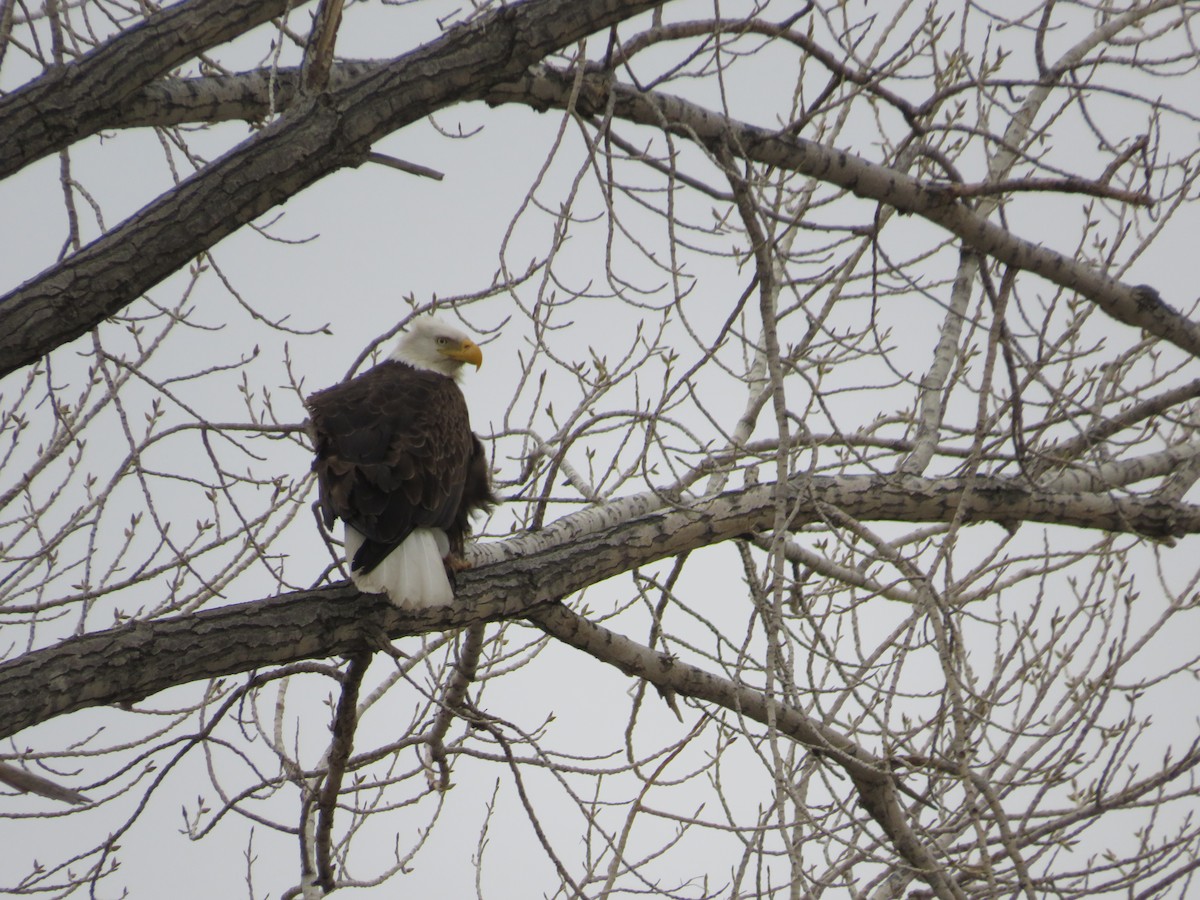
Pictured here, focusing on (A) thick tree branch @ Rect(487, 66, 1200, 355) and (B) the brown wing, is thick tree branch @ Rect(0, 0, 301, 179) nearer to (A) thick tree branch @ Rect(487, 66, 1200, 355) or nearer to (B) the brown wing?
(A) thick tree branch @ Rect(487, 66, 1200, 355)

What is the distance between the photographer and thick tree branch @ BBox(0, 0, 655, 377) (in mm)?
2871

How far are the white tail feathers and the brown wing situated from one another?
0.12 feet

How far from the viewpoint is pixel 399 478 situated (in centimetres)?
387

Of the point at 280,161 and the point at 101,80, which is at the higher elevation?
the point at 101,80

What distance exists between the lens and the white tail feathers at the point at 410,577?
344cm

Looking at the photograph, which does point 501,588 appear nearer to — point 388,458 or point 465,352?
point 388,458

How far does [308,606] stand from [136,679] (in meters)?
0.49

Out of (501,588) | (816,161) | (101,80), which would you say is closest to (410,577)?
(501,588)

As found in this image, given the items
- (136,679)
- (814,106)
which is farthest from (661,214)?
(136,679)

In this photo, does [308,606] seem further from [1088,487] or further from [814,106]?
[1088,487]

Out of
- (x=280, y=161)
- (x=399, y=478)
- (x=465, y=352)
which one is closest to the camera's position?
(x=280, y=161)

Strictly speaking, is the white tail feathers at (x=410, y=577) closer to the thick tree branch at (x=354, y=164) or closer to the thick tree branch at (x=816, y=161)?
the thick tree branch at (x=354, y=164)

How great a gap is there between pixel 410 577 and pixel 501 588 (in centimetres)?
25

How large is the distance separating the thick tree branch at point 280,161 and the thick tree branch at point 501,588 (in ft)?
2.28
